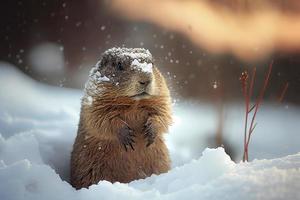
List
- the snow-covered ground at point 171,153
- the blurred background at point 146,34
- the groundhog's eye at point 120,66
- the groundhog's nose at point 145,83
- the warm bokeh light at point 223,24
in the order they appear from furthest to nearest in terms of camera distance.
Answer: the blurred background at point 146,34, the warm bokeh light at point 223,24, the groundhog's eye at point 120,66, the groundhog's nose at point 145,83, the snow-covered ground at point 171,153

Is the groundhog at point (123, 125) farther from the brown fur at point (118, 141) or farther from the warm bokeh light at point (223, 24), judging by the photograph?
the warm bokeh light at point (223, 24)

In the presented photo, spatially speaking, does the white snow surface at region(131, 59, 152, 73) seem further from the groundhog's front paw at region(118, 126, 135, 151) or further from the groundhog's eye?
the groundhog's front paw at region(118, 126, 135, 151)

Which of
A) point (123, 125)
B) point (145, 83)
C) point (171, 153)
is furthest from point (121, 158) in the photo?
point (171, 153)

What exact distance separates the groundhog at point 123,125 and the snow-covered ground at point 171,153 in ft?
1.29

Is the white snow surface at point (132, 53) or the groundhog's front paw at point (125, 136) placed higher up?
the white snow surface at point (132, 53)

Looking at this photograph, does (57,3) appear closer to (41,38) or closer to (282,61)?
(41,38)

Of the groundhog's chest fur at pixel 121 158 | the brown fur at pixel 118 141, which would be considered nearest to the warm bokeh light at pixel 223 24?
the brown fur at pixel 118 141

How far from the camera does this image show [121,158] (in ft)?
12.9

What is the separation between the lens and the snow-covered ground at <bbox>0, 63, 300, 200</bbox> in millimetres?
2271

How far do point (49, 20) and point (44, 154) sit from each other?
110 inches

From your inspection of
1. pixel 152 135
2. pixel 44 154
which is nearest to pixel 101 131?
pixel 152 135

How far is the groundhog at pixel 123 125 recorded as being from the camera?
12.8ft

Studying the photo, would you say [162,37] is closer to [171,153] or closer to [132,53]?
[171,153]

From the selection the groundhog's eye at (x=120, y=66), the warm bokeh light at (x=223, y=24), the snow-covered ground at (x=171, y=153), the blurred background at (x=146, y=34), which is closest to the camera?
the snow-covered ground at (x=171, y=153)
